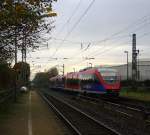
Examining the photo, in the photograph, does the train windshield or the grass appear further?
the grass

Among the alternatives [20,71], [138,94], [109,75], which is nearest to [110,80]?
[109,75]

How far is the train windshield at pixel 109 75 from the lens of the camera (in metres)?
41.5

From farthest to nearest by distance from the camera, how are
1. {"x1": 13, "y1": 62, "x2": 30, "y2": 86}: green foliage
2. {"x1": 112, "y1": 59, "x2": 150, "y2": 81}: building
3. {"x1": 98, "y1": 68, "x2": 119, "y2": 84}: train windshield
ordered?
{"x1": 112, "y1": 59, "x2": 150, "y2": 81}: building
{"x1": 98, "y1": 68, "x2": 119, "y2": 84}: train windshield
{"x1": 13, "y1": 62, "x2": 30, "y2": 86}: green foliage

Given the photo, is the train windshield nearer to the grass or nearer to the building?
the grass

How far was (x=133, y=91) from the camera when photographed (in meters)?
61.3

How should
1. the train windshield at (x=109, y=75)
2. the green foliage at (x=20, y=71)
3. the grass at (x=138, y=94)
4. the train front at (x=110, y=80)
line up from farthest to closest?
1. the grass at (x=138, y=94)
2. the train windshield at (x=109, y=75)
3. the train front at (x=110, y=80)
4. the green foliage at (x=20, y=71)

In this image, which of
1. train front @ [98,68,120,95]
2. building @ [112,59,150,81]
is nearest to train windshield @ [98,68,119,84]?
train front @ [98,68,120,95]

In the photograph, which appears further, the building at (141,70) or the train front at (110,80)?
the building at (141,70)

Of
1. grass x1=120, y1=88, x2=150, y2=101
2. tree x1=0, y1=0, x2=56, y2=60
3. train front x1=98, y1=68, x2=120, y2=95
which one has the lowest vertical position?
grass x1=120, y1=88, x2=150, y2=101

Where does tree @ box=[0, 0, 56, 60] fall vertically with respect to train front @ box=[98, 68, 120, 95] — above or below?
above

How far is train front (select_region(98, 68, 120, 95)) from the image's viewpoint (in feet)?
135

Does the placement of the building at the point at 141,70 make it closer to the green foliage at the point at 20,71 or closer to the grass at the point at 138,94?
the green foliage at the point at 20,71

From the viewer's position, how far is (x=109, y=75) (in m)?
42.0

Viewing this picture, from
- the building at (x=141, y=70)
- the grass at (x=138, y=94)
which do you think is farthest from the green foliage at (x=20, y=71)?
the building at (x=141, y=70)
